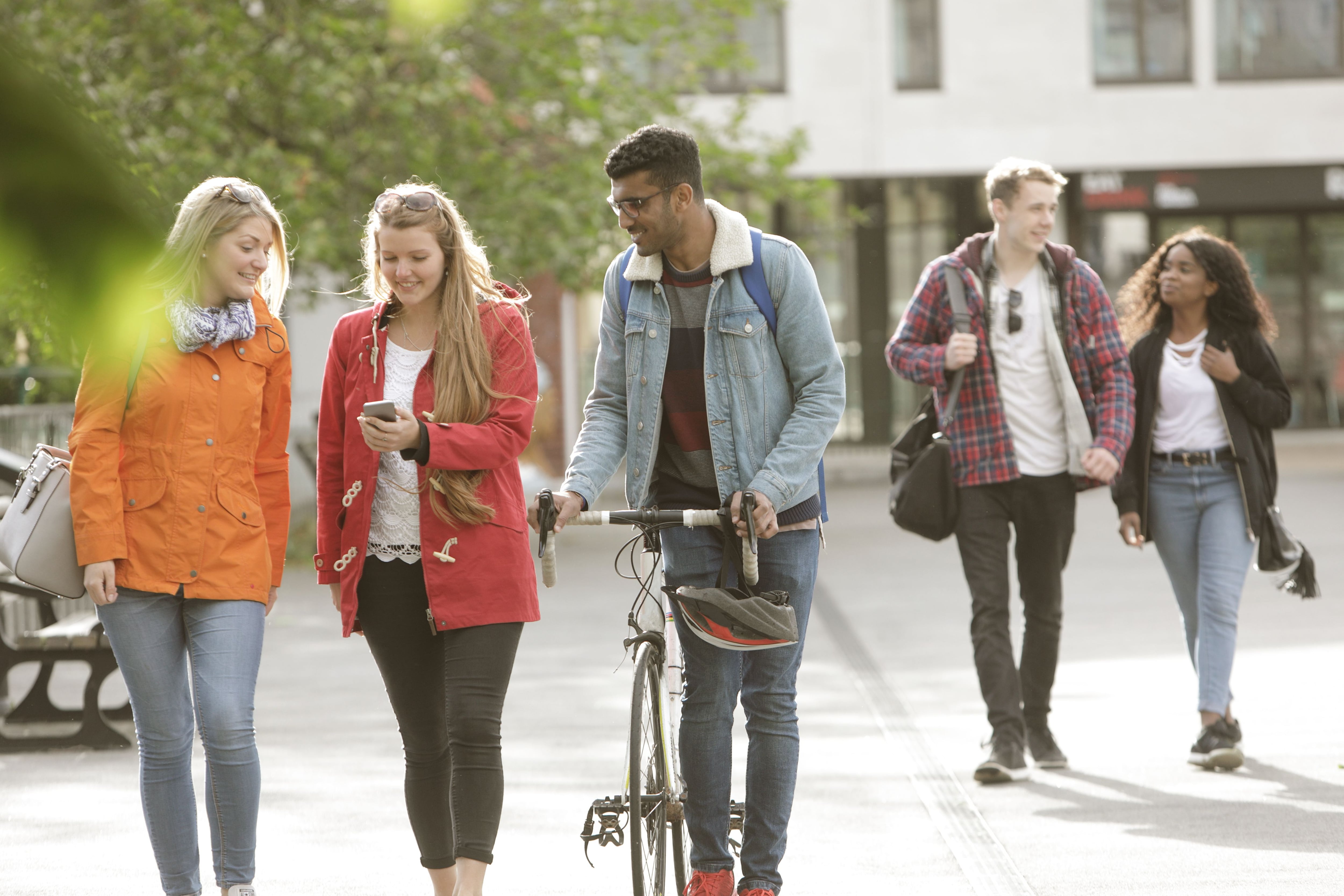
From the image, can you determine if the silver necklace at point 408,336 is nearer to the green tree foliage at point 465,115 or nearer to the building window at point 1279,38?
the green tree foliage at point 465,115

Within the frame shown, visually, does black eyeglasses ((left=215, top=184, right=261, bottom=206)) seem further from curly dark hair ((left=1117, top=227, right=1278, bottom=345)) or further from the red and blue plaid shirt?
curly dark hair ((left=1117, top=227, right=1278, bottom=345))

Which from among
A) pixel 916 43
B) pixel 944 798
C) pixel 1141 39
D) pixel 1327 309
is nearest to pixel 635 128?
pixel 944 798

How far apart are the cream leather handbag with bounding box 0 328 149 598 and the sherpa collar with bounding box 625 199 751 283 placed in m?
1.23

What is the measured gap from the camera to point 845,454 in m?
24.0

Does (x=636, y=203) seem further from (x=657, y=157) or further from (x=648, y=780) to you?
(x=648, y=780)

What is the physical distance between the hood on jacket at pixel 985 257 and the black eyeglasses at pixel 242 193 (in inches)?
107

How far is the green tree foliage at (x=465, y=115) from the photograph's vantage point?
39.2 ft

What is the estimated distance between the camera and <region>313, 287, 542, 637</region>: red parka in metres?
3.80

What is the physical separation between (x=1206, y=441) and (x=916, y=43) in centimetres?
1835

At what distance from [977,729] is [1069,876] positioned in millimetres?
1981

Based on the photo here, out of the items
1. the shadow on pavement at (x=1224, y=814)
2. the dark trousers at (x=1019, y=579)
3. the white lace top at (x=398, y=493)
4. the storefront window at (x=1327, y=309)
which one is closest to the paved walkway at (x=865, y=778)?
the shadow on pavement at (x=1224, y=814)

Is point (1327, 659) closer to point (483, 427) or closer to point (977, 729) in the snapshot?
point (977, 729)

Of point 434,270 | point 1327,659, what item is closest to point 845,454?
point 1327,659

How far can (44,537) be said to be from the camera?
3.78 meters
